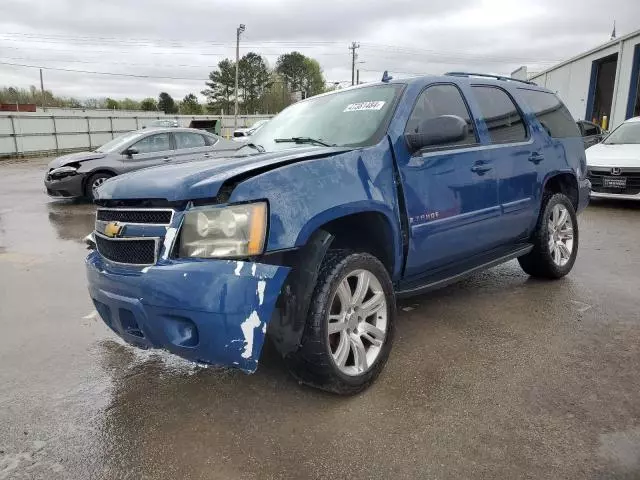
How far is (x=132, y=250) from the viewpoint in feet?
8.83

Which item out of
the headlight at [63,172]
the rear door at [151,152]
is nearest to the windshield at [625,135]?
the rear door at [151,152]

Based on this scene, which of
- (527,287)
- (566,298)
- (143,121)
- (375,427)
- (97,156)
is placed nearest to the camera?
(375,427)

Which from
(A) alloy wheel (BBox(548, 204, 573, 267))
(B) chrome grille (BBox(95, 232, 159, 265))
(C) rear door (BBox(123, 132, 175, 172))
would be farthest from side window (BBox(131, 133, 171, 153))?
(B) chrome grille (BBox(95, 232, 159, 265))

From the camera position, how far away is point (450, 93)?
12.9 ft

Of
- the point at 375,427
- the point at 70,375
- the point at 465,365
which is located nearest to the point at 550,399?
the point at 465,365

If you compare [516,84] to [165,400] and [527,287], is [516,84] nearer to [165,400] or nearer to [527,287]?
[527,287]

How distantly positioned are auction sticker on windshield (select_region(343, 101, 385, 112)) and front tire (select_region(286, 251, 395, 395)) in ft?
3.65

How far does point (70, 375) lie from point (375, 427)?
201 cm

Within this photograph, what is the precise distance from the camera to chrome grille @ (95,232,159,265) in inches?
103

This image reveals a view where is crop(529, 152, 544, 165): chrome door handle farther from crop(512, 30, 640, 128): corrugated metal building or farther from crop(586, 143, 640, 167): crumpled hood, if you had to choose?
crop(512, 30, 640, 128): corrugated metal building

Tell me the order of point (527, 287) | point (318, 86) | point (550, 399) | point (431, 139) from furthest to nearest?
point (318, 86) → point (527, 287) → point (431, 139) → point (550, 399)

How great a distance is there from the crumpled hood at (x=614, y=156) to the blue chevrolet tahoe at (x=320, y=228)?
6.07m

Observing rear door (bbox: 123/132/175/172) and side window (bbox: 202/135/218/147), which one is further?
side window (bbox: 202/135/218/147)

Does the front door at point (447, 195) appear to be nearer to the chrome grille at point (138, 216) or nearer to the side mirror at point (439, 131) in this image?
the side mirror at point (439, 131)
